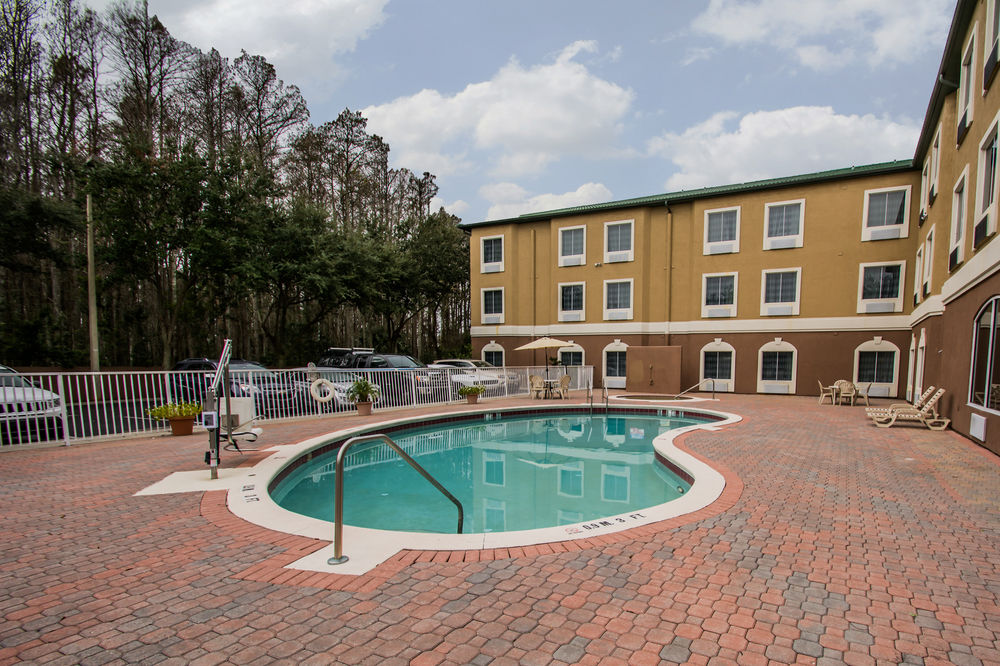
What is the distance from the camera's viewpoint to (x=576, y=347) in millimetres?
23594

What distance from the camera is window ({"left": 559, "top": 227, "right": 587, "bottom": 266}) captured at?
2348 centimetres

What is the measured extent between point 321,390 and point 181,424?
123 inches

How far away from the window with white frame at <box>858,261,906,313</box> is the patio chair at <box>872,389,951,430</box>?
8.86 metres

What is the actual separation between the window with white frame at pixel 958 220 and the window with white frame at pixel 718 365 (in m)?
9.52

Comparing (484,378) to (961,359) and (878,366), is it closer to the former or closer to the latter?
(961,359)

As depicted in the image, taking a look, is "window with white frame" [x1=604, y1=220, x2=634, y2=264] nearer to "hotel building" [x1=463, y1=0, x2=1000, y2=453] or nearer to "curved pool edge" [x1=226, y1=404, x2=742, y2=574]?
"hotel building" [x1=463, y1=0, x2=1000, y2=453]

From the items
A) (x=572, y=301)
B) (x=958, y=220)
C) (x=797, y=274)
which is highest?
(x=958, y=220)

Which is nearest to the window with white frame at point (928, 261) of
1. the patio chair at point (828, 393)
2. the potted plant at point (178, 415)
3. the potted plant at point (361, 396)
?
the patio chair at point (828, 393)

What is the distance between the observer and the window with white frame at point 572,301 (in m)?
23.5

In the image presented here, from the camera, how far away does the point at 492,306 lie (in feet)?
84.3

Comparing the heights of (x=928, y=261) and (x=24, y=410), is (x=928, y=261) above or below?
above

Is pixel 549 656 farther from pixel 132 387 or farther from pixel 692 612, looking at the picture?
pixel 132 387

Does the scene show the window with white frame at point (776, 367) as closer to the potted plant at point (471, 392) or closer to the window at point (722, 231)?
the window at point (722, 231)

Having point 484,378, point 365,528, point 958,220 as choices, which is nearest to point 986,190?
point 958,220
